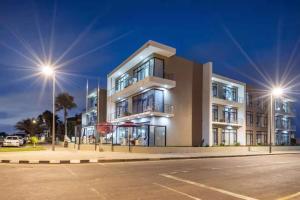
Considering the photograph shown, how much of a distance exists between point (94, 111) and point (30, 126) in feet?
174

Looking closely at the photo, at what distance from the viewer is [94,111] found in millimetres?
62594

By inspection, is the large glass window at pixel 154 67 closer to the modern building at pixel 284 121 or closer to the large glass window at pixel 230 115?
the large glass window at pixel 230 115

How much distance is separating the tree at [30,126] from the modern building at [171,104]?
209ft

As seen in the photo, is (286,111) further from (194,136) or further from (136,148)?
(136,148)

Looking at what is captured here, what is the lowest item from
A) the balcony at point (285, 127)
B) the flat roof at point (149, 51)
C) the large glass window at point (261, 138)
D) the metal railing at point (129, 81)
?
the large glass window at point (261, 138)

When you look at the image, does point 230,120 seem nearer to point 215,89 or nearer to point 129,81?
point 215,89

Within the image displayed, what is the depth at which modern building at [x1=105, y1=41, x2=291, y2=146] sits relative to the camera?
36638 mm

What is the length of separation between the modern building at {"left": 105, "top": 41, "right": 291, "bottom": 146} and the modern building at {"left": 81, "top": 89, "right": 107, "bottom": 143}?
254 inches

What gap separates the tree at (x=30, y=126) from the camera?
105469 mm

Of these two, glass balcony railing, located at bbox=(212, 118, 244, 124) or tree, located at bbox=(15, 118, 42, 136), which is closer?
glass balcony railing, located at bbox=(212, 118, 244, 124)

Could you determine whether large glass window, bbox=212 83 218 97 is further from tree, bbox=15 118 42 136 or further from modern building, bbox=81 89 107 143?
tree, bbox=15 118 42 136

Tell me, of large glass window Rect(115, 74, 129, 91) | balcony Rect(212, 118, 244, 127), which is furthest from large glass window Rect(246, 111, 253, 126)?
large glass window Rect(115, 74, 129, 91)

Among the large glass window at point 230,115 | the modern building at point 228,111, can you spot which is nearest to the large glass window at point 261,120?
the modern building at point 228,111

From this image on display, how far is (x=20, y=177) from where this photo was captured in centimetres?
1284
